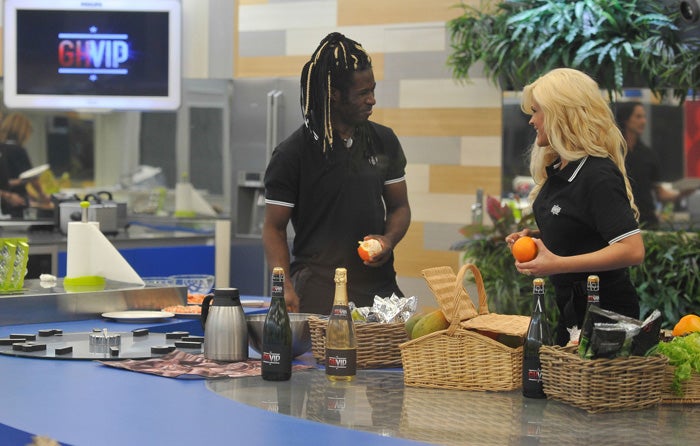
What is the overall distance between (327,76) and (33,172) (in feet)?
12.6

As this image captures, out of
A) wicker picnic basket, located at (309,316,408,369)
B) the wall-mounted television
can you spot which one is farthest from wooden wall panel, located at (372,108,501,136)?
wicker picnic basket, located at (309,316,408,369)

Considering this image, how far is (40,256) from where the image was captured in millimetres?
5902

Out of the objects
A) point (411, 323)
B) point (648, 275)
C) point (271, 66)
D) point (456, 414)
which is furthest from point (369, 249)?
point (271, 66)

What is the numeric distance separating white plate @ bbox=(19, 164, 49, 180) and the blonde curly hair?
15.9 feet

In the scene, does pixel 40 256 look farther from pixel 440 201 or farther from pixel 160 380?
pixel 160 380

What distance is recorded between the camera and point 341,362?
8.71 feet

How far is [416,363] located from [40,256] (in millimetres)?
3766

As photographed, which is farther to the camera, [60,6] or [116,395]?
[60,6]

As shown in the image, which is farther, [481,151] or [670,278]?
[481,151]

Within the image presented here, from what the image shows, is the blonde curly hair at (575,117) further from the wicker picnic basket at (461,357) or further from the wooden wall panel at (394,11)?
the wooden wall panel at (394,11)

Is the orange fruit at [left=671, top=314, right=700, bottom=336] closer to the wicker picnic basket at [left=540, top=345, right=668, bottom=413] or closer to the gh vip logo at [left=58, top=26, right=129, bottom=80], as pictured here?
the wicker picnic basket at [left=540, top=345, right=668, bottom=413]

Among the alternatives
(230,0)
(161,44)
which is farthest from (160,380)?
(230,0)

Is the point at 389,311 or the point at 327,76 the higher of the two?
the point at 327,76

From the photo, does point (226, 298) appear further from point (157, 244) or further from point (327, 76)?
point (157, 244)
